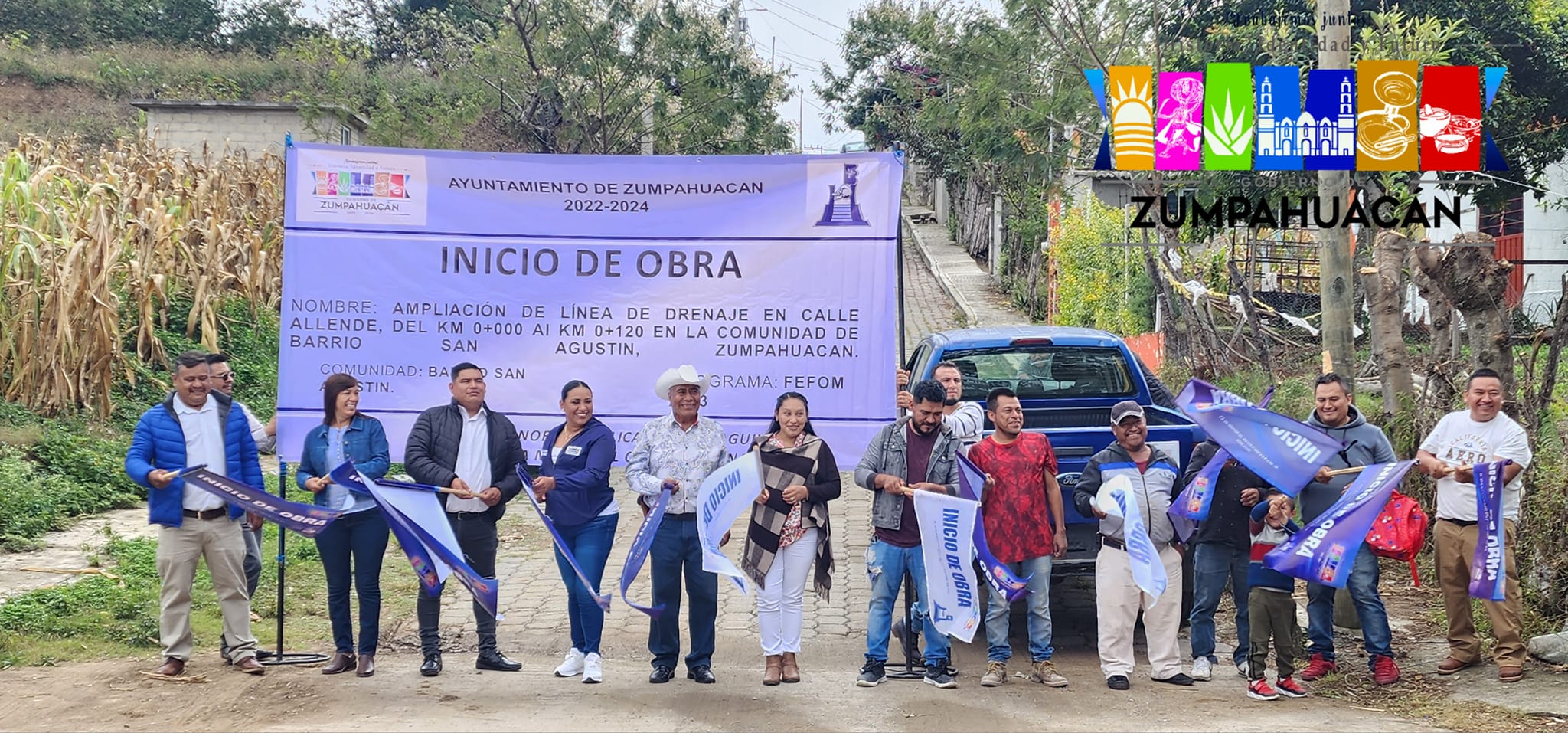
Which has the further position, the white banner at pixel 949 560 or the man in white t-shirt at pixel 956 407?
the man in white t-shirt at pixel 956 407

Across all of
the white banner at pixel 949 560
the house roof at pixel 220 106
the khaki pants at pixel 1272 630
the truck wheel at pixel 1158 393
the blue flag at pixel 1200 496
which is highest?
the house roof at pixel 220 106

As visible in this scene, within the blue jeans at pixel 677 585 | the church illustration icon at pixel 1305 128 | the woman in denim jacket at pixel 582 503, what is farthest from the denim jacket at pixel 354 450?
the church illustration icon at pixel 1305 128

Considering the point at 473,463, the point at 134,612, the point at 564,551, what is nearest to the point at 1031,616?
the point at 564,551

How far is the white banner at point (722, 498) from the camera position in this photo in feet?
23.2

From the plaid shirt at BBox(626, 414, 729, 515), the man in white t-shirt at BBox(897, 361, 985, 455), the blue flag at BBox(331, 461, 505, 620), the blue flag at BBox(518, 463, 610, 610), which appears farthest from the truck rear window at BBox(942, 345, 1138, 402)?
the blue flag at BBox(331, 461, 505, 620)

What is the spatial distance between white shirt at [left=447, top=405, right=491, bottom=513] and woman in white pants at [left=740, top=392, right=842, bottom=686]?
4.67 ft

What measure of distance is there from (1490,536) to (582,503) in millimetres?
4558

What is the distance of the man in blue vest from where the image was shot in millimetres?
7105

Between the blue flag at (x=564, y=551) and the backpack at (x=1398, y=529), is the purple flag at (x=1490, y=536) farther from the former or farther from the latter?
the blue flag at (x=564, y=551)

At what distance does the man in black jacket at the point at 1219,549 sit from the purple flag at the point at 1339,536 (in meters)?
0.31

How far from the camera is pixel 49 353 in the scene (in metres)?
13.1

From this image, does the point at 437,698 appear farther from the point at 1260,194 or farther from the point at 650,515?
the point at 1260,194

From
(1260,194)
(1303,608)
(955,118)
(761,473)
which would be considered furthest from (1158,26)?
(761,473)
